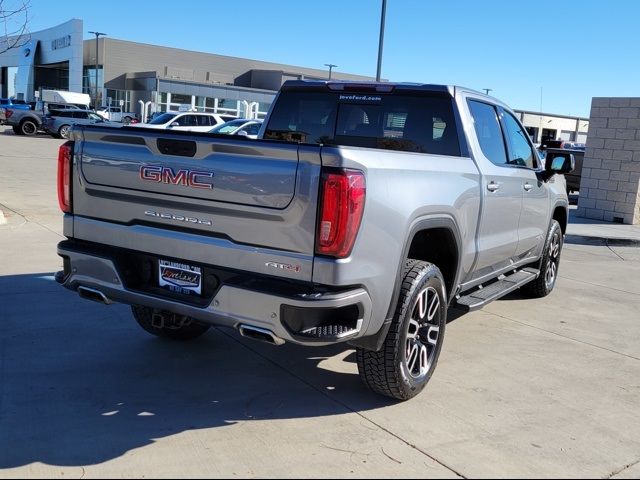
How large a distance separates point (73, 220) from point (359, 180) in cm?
195

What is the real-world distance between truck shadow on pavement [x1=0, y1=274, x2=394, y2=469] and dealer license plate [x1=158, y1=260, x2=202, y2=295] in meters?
0.76

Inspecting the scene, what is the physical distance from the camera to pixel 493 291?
530 cm

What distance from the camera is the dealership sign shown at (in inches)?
2635

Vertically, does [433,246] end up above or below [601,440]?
above

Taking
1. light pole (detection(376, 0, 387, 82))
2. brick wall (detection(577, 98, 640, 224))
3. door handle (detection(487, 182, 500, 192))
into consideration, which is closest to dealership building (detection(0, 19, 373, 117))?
light pole (detection(376, 0, 387, 82))

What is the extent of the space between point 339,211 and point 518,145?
3430 mm

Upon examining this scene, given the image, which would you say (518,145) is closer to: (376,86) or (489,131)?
(489,131)

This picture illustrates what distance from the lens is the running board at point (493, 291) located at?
4.68 m

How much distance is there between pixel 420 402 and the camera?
4152 mm

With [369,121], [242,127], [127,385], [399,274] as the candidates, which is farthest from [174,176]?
[242,127]

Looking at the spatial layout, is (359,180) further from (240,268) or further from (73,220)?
(73,220)

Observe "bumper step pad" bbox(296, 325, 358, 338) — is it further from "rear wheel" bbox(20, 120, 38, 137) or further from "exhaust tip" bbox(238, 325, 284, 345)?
"rear wheel" bbox(20, 120, 38, 137)

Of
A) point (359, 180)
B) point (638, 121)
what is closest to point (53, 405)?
point (359, 180)

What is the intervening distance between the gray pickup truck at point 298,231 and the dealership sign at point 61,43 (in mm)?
70016
